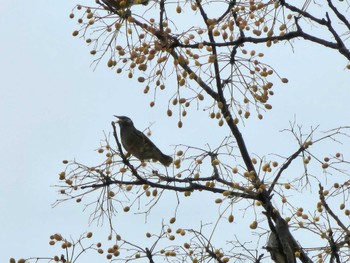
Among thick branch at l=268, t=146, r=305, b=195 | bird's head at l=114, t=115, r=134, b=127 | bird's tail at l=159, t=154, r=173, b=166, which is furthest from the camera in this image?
bird's head at l=114, t=115, r=134, b=127

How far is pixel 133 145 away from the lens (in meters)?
7.58

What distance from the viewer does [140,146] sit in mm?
7543

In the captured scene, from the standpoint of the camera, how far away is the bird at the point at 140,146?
7.43 m

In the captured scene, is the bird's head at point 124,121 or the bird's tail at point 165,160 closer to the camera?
the bird's tail at point 165,160

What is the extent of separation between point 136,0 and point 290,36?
1.41m

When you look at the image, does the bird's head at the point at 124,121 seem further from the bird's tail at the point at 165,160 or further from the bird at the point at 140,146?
the bird's tail at the point at 165,160

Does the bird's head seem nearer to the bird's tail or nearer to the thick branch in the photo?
the bird's tail

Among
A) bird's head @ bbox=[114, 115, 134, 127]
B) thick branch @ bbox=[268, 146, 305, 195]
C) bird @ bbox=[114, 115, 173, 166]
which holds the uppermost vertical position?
bird's head @ bbox=[114, 115, 134, 127]

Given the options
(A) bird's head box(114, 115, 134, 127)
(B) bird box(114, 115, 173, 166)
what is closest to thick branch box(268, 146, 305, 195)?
(B) bird box(114, 115, 173, 166)

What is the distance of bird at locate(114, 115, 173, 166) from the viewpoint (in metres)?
7.43

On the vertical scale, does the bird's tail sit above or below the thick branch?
above

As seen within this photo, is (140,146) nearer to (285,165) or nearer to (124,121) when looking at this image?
(124,121)

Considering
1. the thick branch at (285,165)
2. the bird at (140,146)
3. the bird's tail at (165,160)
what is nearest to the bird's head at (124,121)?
the bird at (140,146)

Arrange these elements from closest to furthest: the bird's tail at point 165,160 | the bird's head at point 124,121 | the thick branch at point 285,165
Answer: the thick branch at point 285,165 → the bird's tail at point 165,160 → the bird's head at point 124,121
